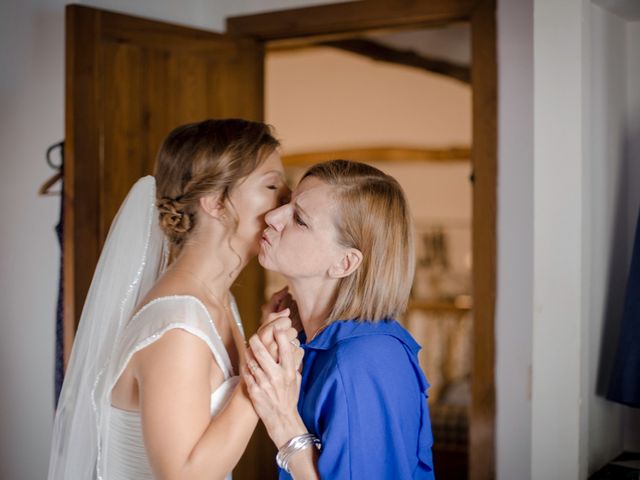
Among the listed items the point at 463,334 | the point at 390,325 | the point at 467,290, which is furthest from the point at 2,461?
the point at 467,290

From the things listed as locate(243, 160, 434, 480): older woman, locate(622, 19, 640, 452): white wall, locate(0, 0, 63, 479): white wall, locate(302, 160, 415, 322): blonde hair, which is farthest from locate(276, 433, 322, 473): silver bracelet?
locate(0, 0, 63, 479): white wall

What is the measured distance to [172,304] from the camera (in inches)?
68.8

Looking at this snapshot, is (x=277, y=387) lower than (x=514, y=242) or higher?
lower

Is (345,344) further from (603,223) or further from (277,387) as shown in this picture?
(603,223)

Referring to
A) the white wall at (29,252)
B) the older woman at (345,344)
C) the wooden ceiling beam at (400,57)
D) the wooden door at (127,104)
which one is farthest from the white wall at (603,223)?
the wooden ceiling beam at (400,57)

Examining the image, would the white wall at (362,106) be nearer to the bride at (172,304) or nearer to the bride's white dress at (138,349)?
the bride at (172,304)

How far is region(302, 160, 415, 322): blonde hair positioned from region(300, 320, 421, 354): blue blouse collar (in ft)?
0.09

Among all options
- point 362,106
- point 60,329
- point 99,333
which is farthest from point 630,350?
point 362,106

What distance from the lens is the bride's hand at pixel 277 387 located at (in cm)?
157

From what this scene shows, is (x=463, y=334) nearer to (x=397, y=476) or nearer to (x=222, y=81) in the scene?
(x=222, y=81)

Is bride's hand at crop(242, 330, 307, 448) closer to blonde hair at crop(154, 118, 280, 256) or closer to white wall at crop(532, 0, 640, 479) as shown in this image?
blonde hair at crop(154, 118, 280, 256)

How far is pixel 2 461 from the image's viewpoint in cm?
320

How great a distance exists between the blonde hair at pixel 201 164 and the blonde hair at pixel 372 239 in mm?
293

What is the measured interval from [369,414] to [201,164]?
0.77 metres
